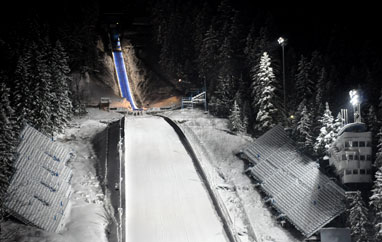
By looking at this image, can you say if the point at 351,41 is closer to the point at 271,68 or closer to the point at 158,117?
the point at 271,68

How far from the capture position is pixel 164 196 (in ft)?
140

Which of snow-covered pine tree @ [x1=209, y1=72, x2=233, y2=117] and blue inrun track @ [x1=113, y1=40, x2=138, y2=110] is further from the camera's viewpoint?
blue inrun track @ [x1=113, y1=40, x2=138, y2=110]

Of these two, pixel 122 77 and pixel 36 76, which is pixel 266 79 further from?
pixel 122 77

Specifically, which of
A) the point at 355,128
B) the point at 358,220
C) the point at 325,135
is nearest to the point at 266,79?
the point at 325,135

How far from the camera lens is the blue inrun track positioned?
261ft

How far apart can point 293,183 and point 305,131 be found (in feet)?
15.7

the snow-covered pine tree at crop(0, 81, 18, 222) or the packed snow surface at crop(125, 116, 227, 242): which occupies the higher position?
the snow-covered pine tree at crop(0, 81, 18, 222)

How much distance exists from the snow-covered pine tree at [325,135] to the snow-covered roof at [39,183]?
59.8ft

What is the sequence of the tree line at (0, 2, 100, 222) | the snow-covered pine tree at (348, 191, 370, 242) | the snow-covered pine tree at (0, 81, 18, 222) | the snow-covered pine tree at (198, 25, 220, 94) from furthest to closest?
the snow-covered pine tree at (198, 25, 220, 94) < the tree line at (0, 2, 100, 222) < the snow-covered pine tree at (348, 191, 370, 242) < the snow-covered pine tree at (0, 81, 18, 222)

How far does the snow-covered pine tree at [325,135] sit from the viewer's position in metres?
45.4

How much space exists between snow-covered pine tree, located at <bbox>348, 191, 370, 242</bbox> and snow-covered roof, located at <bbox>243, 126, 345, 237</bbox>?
1.95 metres

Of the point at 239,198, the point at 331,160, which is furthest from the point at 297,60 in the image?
the point at 239,198

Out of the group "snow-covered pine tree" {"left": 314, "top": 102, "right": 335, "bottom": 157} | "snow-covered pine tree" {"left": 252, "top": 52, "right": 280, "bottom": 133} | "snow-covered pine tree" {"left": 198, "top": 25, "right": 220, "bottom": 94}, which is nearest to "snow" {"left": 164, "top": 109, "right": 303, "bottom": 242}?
"snow-covered pine tree" {"left": 252, "top": 52, "right": 280, "bottom": 133}

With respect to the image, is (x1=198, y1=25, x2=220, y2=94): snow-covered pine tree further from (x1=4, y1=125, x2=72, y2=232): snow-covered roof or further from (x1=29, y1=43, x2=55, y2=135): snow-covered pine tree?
(x1=4, y1=125, x2=72, y2=232): snow-covered roof
